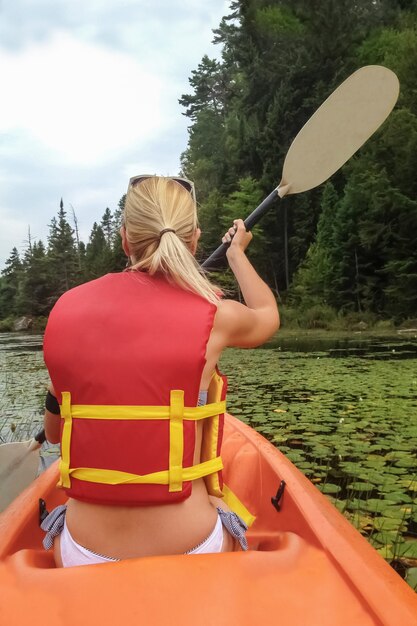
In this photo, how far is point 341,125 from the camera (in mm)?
2789

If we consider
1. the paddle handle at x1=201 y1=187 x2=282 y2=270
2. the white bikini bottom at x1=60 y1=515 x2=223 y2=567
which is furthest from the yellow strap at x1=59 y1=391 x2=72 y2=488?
the paddle handle at x1=201 y1=187 x2=282 y2=270

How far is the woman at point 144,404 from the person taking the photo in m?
1.31

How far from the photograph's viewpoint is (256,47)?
1324 inches

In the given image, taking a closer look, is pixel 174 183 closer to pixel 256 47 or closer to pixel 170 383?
pixel 170 383

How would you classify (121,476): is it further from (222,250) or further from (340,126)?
(340,126)

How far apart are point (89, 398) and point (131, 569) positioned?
386 mm

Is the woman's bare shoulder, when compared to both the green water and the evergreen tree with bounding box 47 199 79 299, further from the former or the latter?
the evergreen tree with bounding box 47 199 79 299

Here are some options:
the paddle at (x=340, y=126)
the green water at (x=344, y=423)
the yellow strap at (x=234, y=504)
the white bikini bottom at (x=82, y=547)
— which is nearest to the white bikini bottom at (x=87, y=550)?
the white bikini bottom at (x=82, y=547)

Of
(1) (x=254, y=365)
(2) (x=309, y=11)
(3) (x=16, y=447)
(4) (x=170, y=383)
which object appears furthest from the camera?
(2) (x=309, y=11)

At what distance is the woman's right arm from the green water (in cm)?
117

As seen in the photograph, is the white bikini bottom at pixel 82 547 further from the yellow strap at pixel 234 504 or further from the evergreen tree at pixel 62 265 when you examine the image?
the evergreen tree at pixel 62 265

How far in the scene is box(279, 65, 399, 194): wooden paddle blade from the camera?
8.95ft

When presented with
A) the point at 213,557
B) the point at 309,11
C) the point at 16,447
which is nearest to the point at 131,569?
the point at 213,557

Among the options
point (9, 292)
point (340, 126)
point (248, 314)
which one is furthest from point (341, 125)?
point (9, 292)
